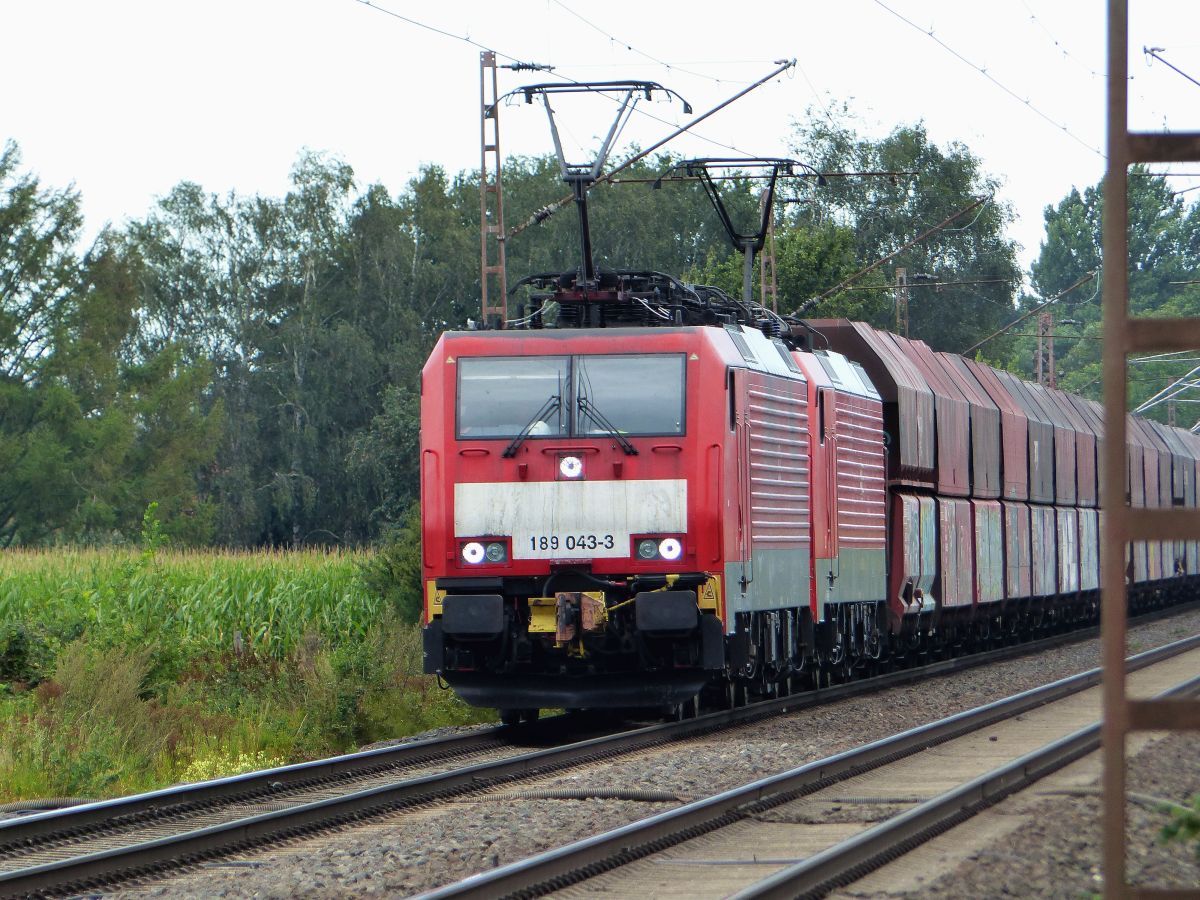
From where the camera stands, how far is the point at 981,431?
24.6 meters

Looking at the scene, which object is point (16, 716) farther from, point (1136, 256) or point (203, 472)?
point (1136, 256)

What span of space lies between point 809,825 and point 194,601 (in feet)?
39.2

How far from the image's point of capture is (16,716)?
→ 14375 millimetres

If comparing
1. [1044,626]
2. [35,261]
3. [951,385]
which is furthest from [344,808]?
[35,261]

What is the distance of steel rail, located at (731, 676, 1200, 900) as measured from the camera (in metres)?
7.36

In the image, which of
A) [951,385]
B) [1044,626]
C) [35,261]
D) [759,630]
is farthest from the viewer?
[35,261]

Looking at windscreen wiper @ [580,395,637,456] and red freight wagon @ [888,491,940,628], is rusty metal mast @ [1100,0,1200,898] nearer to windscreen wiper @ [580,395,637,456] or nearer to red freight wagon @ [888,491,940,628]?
windscreen wiper @ [580,395,637,456]

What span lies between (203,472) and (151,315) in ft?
18.8

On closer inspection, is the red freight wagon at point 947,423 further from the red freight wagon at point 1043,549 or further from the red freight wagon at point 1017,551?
the red freight wagon at point 1043,549

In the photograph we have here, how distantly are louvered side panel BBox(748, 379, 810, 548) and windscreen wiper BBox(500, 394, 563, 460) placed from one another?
1596 millimetres

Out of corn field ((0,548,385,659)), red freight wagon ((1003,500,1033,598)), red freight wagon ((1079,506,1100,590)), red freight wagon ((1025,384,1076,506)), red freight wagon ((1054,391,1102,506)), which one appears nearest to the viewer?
corn field ((0,548,385,659))

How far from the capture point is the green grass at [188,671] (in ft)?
43.7

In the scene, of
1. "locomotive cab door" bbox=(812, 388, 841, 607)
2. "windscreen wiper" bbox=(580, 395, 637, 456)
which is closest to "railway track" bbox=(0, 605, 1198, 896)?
"windscreen wiper" bbox=(580, 395, 637, 456)

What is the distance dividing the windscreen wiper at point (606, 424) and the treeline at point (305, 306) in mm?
30073
